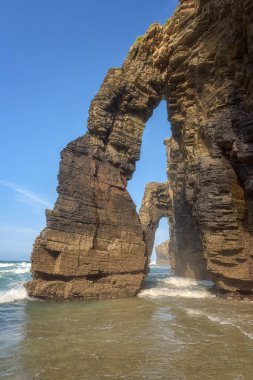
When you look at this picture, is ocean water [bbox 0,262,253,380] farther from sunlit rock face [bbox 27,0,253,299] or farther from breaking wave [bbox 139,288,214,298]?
breaking wave [bbox 139,288,214,298]

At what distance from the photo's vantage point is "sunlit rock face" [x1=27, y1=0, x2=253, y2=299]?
54.0ft

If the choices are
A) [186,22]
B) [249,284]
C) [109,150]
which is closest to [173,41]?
[186,22]

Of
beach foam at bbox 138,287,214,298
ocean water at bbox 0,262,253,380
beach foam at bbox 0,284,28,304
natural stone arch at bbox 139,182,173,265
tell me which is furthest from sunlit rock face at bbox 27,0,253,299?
natural stone arch at bbox 139,182,173,265

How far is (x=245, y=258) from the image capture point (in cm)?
1608

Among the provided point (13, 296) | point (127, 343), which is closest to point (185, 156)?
point (13, 296)

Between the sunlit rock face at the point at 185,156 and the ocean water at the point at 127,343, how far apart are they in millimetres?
3712

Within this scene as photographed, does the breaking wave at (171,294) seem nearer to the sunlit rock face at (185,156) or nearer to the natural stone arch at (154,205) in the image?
the sunlit rock face at (185,156)

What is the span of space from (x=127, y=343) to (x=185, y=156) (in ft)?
52.6

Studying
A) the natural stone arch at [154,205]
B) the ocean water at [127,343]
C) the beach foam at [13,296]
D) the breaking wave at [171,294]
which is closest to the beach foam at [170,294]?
the breaking wave at [171,294]

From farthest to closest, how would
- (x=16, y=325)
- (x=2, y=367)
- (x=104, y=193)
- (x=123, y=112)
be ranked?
(x=123, y=112) < (x=104, y=193) < (x=16, y=325) < (x=2, y=367)

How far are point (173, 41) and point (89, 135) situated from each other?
10048 mm

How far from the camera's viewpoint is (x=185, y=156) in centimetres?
2198

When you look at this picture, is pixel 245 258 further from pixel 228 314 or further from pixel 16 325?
pixel 16 325

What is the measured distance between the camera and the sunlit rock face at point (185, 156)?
54.0 feet
